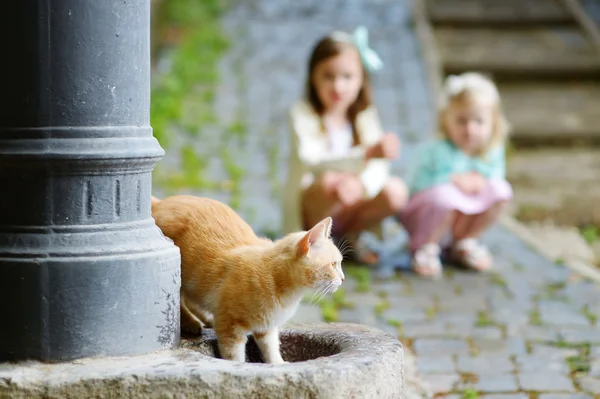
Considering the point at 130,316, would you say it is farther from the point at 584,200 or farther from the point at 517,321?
the point at 584,200

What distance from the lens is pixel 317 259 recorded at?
3117mm

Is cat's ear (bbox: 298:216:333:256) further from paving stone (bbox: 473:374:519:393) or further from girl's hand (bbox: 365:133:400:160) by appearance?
girl's hand (bbox: 365:133:400:160)

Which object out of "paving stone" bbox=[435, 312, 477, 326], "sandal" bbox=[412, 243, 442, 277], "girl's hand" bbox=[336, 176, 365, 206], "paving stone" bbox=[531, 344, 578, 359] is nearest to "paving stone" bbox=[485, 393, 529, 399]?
"paving stone" bbox=[531, 344, 578, 359]

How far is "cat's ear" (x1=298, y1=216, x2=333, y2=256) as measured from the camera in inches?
122

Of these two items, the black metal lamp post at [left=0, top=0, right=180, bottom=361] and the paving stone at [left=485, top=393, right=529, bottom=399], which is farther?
the paving stone at [left=485, top=393, right=529, bottom=399]

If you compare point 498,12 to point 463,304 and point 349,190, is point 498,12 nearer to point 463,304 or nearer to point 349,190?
point 349,190

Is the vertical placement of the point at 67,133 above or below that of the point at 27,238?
above

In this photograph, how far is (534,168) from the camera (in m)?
9.65

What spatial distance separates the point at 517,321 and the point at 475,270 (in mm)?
1282

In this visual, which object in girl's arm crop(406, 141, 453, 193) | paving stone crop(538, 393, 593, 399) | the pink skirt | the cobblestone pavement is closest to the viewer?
paving stone crop(538, 393, 593, 399)

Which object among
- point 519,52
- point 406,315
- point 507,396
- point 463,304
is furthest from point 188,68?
point 507,396

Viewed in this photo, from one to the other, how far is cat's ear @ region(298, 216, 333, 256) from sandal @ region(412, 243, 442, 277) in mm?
3351

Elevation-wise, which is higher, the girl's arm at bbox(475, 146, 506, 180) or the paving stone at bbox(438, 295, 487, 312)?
the girl's arm at bbox(475, 146, 506, 180)

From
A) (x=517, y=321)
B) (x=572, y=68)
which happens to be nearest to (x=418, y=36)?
(x=572, y=68)
